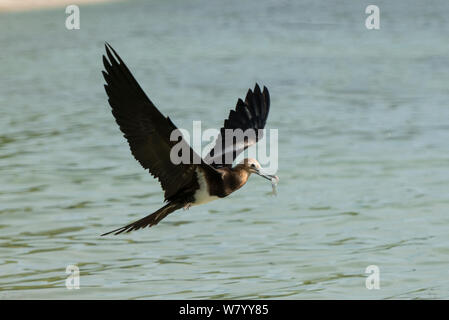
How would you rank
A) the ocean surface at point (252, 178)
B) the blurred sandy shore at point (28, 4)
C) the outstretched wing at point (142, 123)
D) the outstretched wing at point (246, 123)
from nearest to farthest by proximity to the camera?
the outstretched wing at point (142, 123), the outstretched wing at point (246, 123), the ocean surface at point (252, 178), the blurred sandy shore at point (28, 4)

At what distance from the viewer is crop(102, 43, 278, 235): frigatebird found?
6.75 meters

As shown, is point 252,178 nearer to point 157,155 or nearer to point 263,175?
point 263,175

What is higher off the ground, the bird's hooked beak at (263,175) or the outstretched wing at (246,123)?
the outstretched wing at (246,123)

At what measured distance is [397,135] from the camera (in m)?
16.5

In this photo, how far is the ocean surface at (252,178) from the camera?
411 inches

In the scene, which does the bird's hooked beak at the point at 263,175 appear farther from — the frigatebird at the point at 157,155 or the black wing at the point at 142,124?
the black wing at the point at 142,124

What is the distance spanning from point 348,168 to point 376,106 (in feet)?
14.5

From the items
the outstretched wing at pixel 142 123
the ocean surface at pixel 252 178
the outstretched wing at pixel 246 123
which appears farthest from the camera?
the ocean surface at pixel 252 178

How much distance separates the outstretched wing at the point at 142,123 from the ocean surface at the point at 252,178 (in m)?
2.77

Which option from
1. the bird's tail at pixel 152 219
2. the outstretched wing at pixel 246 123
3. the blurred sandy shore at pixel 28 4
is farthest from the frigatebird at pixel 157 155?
the blurred sandy shore at pixel 28 4

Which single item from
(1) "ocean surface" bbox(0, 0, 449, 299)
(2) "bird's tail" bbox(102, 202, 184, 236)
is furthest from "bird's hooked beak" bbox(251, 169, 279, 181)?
(1) "ocean surface" bbox(0, 0, 449, 299)

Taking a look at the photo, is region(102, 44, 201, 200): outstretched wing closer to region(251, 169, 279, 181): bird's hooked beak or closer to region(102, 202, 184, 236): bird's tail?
region(102, 202, 184, 236): bird's tail

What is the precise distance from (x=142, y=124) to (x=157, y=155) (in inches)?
10.9
